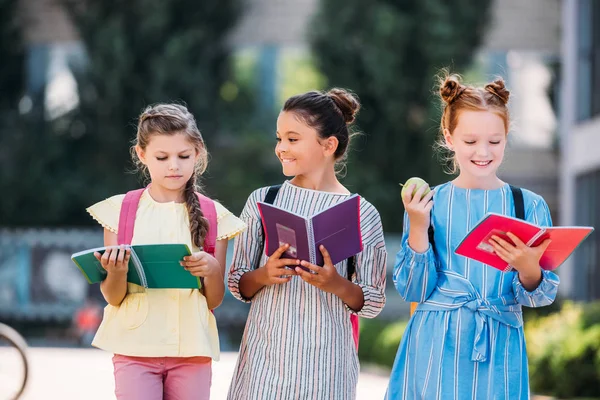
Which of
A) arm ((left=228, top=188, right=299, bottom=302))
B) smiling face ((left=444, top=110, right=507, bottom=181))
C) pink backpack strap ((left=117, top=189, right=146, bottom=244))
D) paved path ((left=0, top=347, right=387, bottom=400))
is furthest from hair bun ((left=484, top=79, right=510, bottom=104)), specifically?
paved path ((left=0, top=347, right=387, bottom=400))

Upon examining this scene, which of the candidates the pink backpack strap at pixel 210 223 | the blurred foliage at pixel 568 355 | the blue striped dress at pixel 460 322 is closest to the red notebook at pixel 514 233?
the blue striped dress at pixel 460 322

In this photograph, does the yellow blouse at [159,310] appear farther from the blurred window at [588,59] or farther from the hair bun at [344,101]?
the blurred window at [588,59]

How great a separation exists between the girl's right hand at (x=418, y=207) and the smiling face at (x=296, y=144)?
547 millimetres

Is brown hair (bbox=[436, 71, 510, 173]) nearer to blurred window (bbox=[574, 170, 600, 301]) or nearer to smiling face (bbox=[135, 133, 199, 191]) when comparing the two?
smiling face (bbox=[135, 133, 199, 191])

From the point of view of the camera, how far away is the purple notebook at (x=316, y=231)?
4.11 metres

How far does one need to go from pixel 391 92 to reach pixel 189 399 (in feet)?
55.0

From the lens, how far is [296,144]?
4582 mm

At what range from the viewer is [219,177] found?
71.6ft

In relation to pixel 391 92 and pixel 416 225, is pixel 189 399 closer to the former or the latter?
pixel 416 225

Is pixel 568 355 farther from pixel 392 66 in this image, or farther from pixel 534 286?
pixel 392 66

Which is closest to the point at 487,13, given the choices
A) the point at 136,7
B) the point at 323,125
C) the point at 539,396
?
the point at 136,7

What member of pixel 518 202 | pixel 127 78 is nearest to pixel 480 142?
pixel 518 202

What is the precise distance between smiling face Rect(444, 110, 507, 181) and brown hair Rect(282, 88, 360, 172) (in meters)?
0.57

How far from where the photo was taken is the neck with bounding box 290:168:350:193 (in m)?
4.68
